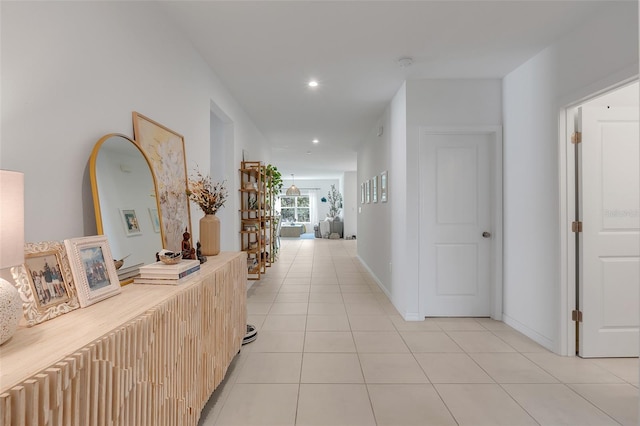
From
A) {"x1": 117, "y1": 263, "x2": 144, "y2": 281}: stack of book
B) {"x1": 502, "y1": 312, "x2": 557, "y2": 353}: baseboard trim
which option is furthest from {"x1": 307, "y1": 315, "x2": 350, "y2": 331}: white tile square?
{"x1": 117, "y1": 263, "x2": 144, "y2": 281}: stack of book

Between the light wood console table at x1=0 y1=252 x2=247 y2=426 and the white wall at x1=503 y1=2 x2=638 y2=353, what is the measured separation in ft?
9.65

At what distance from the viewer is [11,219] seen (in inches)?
35.2

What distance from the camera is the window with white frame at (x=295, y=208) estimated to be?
16641 millimetres

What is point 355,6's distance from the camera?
7.80ft

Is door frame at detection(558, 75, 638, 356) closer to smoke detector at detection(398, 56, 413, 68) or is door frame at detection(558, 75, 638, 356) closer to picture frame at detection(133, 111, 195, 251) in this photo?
smoke detector at detection(398, 56, 413, 68)

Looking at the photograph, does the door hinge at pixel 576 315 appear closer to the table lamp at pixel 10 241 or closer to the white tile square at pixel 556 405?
the white tile square at pixel 556 405

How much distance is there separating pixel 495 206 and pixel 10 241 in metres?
4.09

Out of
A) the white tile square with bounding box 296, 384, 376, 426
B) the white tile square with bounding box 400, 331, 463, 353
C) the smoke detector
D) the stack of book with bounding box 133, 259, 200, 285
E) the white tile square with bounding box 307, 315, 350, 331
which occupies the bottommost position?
the white tile square with bounding box 400, 331, 463, 353

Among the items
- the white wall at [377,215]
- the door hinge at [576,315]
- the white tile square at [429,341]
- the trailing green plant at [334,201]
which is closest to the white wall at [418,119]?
the white tile square at [429,341]

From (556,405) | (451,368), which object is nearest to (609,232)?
(556,405)

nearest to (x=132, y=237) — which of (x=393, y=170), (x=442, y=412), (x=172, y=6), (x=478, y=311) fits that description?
(x=172, y=6)

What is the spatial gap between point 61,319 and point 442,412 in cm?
210

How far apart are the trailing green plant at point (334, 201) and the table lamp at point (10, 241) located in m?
13.7

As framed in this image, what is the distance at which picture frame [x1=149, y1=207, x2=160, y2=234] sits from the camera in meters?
2.03
